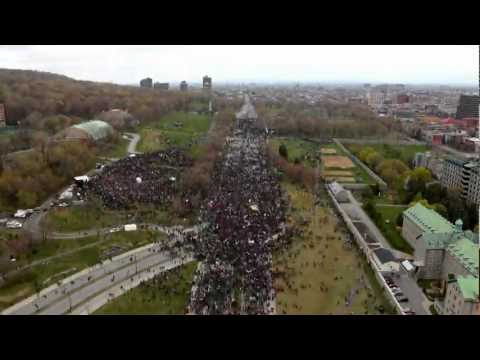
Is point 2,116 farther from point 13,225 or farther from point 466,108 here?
point 466,108

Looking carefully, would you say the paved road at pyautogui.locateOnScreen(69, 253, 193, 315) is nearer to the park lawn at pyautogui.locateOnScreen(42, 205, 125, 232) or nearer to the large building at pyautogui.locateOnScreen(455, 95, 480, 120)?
the park lawn at pyautogui.locateOnScreen(42, 205, 125, 232)

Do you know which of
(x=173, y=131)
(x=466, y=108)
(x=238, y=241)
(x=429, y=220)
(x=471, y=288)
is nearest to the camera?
(x=471, y=288)

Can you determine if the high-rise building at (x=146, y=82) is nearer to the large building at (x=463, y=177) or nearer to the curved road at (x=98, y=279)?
the large building at (x=463, y=177)

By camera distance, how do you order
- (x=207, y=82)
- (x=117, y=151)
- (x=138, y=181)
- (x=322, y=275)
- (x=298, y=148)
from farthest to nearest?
(x=207, y=82), (x=298, y=148), (x=117, y=151), (x=138, y=181), (x=322, y=275)

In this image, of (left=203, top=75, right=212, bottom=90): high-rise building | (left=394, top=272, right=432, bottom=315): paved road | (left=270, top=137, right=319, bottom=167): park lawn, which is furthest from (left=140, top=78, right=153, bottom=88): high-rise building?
(left=394, top=272, right=432, bottom=315): paved road

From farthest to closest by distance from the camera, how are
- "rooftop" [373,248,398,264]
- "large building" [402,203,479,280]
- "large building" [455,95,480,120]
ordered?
"large building" [455,95,480,120]
"rooftop" [373,248,398,264]
"large building" [402,203,479,280]

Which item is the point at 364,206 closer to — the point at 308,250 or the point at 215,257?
the point at 308,250

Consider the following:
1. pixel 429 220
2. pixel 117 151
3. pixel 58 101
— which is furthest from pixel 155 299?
pixel 58 101

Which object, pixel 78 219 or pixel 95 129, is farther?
pixel 95 129
